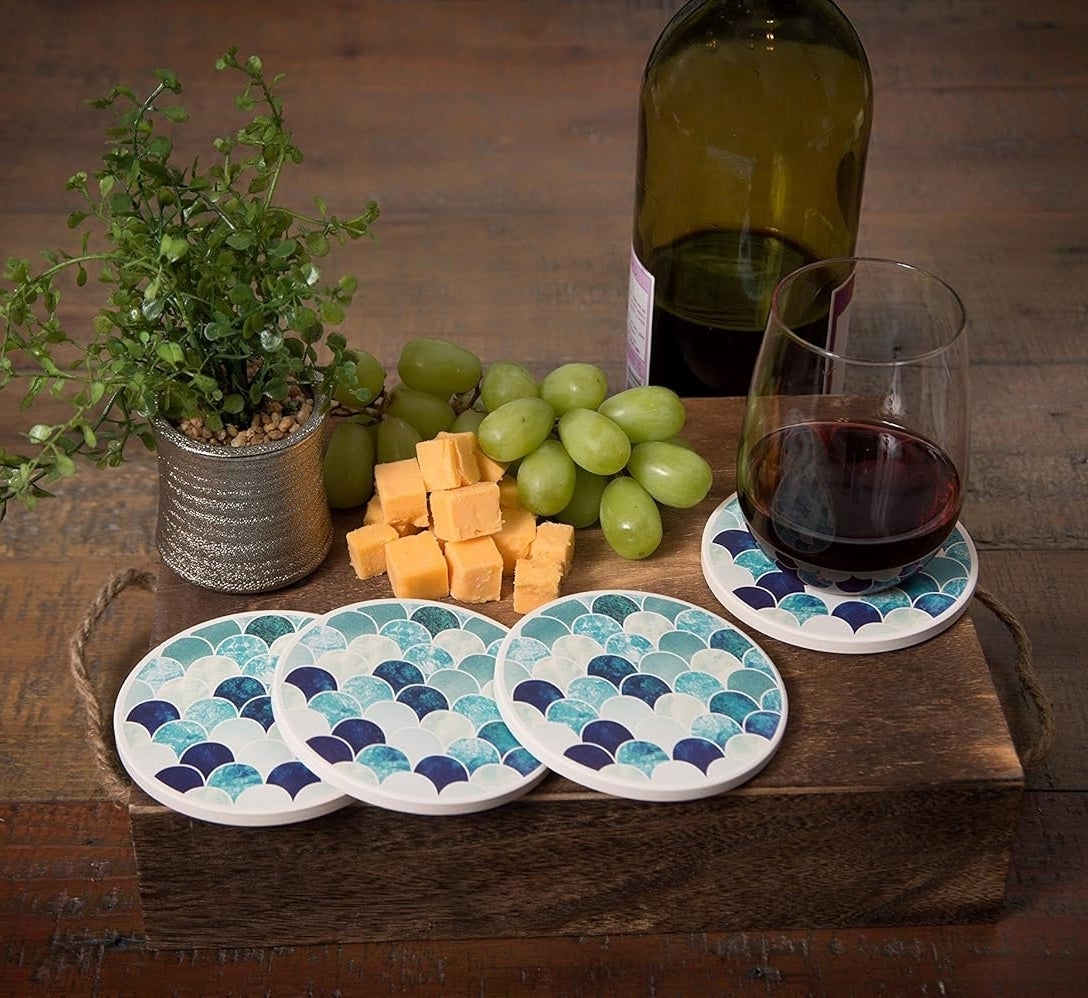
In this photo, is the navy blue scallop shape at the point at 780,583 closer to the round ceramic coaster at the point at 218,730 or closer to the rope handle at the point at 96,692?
the rope handle at the point at 96,692

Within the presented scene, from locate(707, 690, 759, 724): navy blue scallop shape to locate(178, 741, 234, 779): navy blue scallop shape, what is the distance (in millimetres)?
297

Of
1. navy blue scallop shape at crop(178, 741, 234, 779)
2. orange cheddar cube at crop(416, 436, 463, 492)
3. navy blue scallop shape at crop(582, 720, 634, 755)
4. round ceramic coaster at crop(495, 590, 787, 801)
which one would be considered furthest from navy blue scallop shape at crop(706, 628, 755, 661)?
navy blue scallop shape at crop(178, 741, 234, 779)

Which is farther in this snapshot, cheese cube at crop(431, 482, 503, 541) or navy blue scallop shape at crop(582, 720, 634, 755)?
cheese cube at crop(431, 482, 503, 541)

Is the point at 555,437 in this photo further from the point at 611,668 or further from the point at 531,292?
the point at 531,292

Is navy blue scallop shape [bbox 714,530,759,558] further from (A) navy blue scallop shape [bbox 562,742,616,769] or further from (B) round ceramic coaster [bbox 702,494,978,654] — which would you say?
(A) navy blue scallop shape [bbox 562,742,616,769]

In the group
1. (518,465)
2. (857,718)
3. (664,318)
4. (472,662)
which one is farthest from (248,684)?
(664,318)

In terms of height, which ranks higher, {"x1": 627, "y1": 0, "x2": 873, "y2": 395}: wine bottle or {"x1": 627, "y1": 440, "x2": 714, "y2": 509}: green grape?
{"x1": 627, "y1": 0, "x2": 873, "y2": 395}: wine bottle

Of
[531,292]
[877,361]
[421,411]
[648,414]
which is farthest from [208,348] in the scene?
[531,292]

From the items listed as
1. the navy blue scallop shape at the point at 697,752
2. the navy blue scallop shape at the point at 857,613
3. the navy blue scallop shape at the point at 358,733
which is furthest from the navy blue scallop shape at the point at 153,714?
the navy blue scallop shape at the point at 857,613

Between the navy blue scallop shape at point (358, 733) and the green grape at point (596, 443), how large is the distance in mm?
255

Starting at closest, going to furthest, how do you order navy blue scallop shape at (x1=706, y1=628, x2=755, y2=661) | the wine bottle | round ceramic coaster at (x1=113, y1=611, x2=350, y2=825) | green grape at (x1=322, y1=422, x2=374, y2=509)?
round ceramic coaster at (x1=113, y1=611, x2=350, y2=825) < navy blue scallop shape at (x1=706, y1=628, x2=755, y2=661) < green grape at (x1=322, y1=422, x2=374, y2=509) < the wine bottle

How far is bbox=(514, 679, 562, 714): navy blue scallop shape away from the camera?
951mm

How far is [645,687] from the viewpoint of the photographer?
0.97 metres

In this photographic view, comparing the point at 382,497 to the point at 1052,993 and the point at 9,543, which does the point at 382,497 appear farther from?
the point at 1052,993
